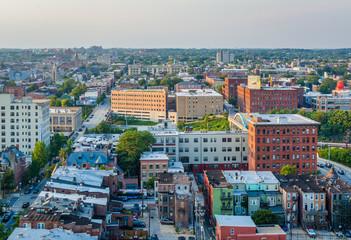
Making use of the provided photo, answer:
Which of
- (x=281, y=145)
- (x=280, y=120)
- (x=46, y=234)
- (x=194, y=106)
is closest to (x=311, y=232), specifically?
(x=281, y=145)

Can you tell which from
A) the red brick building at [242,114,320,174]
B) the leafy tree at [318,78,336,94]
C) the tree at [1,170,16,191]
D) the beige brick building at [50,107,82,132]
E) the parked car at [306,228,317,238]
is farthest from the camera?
the leafy tree at [318,78,336,94]

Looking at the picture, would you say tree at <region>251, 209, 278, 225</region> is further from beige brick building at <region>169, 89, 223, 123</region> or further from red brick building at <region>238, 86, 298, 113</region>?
red brick building at <region>238, 86, 298, 113</region>

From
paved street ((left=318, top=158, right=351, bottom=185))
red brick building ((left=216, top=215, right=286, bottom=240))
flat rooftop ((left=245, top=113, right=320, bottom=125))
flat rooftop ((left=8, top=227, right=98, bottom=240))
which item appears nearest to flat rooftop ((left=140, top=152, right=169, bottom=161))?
flat rooftop ((left=245, top=113, right=320, bottom=125))

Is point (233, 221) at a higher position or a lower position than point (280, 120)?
lower

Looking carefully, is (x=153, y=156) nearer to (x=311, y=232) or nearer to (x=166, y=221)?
(x=166, y=221)

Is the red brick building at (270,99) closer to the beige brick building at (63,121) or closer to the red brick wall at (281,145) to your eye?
the beige brick building at (63,121)

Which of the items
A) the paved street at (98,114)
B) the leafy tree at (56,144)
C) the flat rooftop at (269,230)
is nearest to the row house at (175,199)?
the flat rooftop at (269,230)
